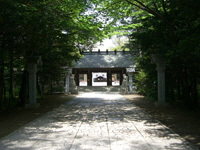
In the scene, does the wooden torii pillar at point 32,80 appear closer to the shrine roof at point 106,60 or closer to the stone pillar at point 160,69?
the stone pillar at point 160,69

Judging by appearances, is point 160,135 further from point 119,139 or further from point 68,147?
point 68,147

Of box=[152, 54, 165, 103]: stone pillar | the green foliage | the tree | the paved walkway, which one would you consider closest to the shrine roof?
the green foliage

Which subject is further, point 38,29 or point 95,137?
point 38,29

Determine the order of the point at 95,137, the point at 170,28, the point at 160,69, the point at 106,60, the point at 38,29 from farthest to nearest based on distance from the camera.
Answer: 1. the point at 106,60
2. the point at 160,69
3. the point at 170,28
4. the point at 38,29
5. the point at 95,137

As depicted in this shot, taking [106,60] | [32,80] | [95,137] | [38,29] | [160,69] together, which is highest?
[106,60]

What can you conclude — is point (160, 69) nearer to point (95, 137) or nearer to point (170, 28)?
point (170, 28)

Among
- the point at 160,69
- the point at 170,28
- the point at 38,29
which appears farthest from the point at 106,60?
the point at 38,29

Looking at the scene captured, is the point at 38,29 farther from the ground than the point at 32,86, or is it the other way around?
the point at 38,29

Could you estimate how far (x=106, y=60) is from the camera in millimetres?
29188

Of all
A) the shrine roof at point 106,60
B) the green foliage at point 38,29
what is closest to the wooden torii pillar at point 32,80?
the green foliage at point 38,29

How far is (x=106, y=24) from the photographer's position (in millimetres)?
11898

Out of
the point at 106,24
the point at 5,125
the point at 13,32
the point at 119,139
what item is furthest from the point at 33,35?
the point at 119,139

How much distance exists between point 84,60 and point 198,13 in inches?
948

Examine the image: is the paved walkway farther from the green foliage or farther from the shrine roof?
the shrine roof
